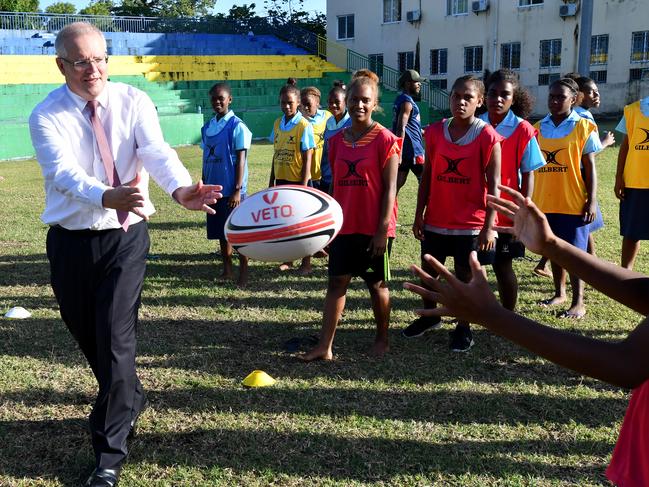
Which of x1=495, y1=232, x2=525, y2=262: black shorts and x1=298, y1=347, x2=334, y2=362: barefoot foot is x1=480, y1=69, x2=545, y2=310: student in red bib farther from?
x1=298, y1=347, x2=334, y2=362: barefoot foot

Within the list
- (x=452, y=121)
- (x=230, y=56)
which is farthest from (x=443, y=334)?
(x=230, y=56)

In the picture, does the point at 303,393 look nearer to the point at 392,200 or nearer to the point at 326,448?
the point at 326,448

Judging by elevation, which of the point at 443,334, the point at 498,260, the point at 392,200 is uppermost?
the point at 392,200

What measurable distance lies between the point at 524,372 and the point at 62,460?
2.98m

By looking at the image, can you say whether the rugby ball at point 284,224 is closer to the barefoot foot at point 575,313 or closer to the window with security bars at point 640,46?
the barefoot foot at point 575,313

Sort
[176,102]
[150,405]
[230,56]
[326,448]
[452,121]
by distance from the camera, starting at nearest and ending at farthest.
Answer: [326,448], [150,405], [452,121], [176,102], [230,56]

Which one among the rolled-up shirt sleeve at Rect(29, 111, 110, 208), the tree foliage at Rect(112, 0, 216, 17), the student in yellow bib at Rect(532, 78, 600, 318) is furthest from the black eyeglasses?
the tree foliage at Rect(112, 0, 216, 17)

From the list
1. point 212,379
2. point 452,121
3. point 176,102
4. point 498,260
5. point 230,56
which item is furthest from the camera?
point 230,56

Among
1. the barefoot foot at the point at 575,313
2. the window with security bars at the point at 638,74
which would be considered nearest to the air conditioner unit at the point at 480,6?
the window with security bars at the point at 638,74

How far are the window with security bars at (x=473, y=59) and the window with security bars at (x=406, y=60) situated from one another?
318cm

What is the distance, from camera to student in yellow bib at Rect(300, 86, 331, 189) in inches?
320

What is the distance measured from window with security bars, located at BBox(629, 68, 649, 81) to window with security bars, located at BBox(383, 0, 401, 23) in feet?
41.6

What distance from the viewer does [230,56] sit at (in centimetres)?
3516

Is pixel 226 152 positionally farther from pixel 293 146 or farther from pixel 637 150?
pixel 637 150
